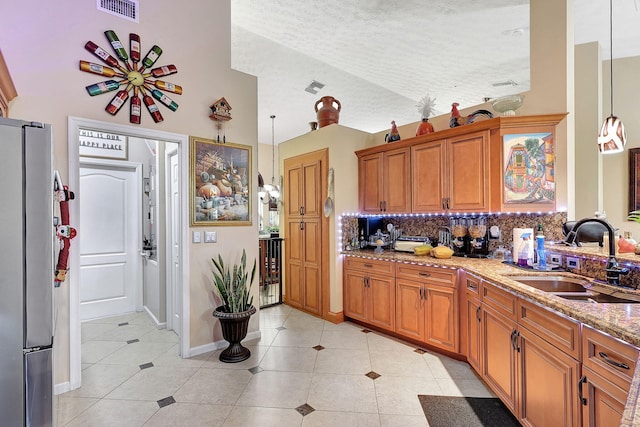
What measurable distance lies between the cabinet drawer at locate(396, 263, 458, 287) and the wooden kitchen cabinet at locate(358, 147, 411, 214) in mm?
735

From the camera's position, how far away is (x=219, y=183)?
10.4 ft

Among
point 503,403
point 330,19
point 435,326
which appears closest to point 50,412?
point 503,403

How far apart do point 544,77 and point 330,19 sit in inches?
92.2

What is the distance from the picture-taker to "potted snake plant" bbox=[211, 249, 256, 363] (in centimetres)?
288

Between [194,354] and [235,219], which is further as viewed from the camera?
[235,219]

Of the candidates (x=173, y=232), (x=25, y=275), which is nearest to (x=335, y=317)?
(x=173, y=232)

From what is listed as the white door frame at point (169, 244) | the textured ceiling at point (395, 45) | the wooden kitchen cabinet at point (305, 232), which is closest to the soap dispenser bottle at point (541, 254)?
the wooden kitchen cabinet at point (305, 232)

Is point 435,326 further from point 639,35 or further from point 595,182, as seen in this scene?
point 639,35

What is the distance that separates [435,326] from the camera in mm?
2998

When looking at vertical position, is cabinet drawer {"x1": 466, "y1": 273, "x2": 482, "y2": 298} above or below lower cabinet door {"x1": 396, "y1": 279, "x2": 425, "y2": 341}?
above

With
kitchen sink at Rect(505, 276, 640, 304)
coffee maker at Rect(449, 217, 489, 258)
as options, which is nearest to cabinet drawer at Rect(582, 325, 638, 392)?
kitchen sink at Rect(505, 276, 640, 304)

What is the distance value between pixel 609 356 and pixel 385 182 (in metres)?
2.81

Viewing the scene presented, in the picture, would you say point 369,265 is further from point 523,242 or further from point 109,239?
point 109,239

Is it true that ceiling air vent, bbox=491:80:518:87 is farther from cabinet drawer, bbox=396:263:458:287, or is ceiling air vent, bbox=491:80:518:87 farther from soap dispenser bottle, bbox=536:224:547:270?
cabinet drawer, bbox=396:263:458:287
